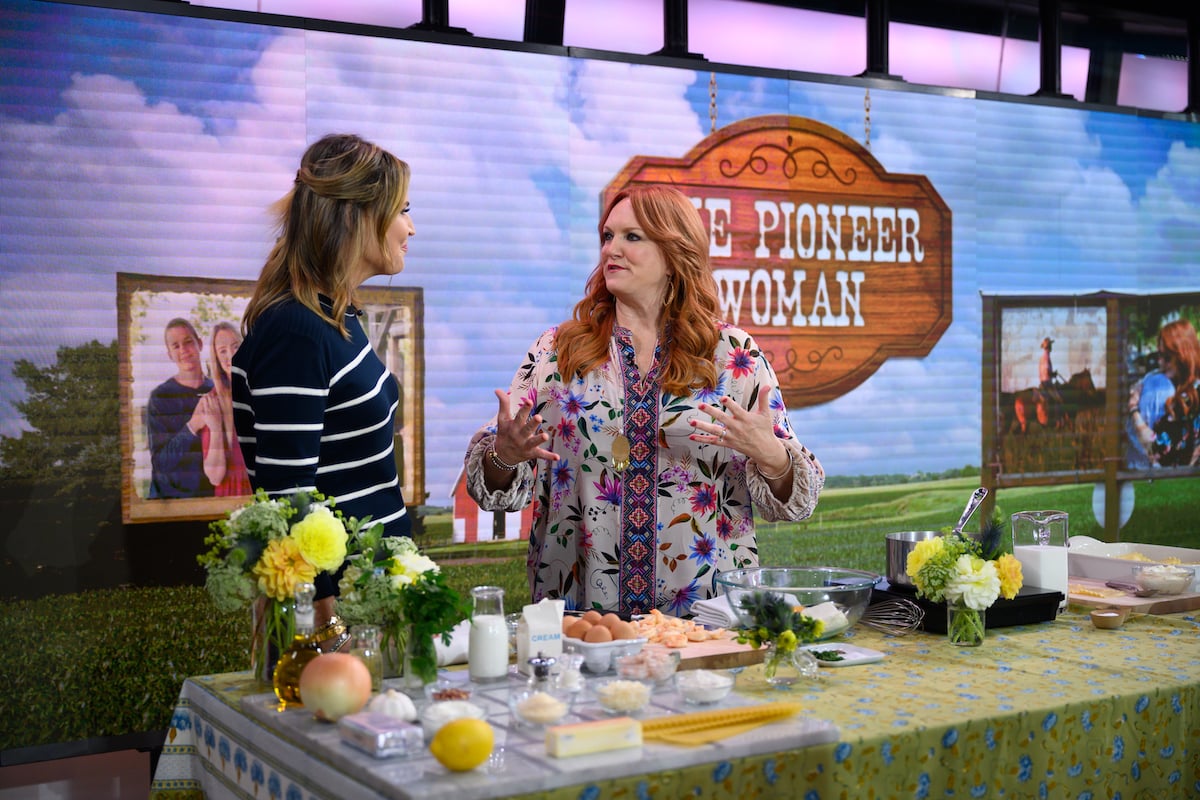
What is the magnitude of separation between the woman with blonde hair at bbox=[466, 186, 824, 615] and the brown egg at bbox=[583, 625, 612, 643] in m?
0.69

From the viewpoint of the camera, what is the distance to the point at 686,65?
529 cm

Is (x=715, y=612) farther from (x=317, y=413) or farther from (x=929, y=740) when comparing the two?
(x=317, y=413)

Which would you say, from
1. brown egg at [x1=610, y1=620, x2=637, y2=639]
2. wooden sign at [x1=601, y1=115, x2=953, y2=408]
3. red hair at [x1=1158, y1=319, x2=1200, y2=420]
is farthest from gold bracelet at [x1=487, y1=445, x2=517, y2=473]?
red hair at [x1=1158, y1=319, x2=1200, y2=420]

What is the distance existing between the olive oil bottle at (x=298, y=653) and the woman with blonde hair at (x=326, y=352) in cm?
35

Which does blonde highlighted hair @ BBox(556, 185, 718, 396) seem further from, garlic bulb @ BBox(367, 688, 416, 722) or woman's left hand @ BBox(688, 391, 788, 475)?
garlic bulb @ BBox(367, 688, 416, 722)

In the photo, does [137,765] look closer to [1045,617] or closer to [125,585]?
[125,585]

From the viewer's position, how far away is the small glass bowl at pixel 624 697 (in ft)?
6.31

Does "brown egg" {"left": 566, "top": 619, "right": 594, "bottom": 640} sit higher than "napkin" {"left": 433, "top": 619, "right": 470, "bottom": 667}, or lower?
higher

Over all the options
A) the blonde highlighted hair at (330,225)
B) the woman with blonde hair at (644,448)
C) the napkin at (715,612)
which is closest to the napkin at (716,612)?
the napkin at (715,612)

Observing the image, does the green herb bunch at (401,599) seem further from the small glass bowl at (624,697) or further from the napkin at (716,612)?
the napkin at (716,612)

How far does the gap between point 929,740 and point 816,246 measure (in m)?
3.97

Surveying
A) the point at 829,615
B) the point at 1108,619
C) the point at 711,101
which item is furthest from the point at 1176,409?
the point at 829,615

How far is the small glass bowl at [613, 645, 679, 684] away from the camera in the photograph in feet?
6.95

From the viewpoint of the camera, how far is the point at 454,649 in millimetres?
2350
